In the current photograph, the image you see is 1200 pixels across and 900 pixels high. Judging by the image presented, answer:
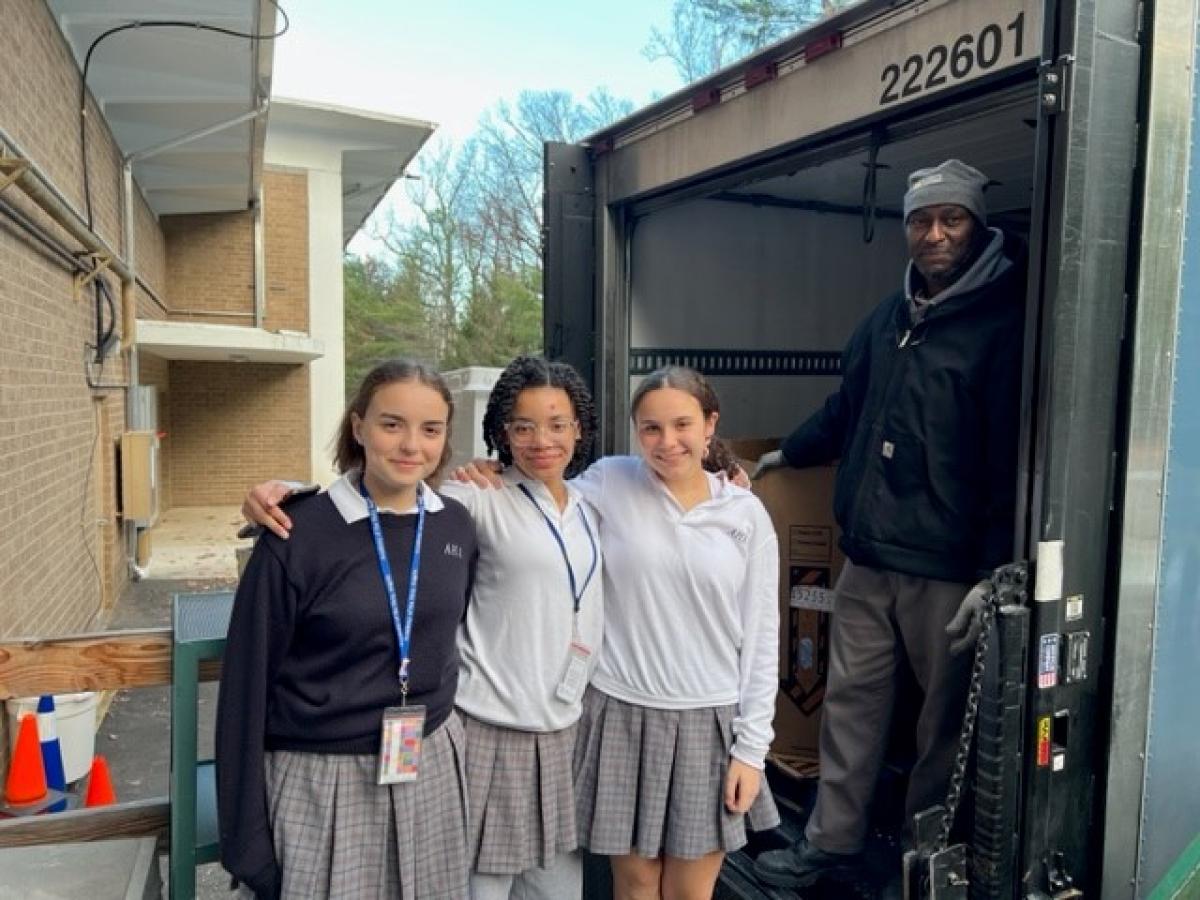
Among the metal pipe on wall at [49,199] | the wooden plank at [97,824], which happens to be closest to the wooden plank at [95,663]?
the wooden plank at [97,824]

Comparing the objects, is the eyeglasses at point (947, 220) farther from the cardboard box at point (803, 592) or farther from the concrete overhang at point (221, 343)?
the concrete overhang at point (221, 343)

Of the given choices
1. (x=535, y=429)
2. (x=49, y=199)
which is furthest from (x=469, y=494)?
(x=49, y=199)

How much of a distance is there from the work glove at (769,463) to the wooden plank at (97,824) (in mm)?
2051

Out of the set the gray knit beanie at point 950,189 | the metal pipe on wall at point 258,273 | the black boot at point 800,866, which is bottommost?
the black boot at point 800,866

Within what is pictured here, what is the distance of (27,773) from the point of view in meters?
3.56

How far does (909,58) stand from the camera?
2.28 meters

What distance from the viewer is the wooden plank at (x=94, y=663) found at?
1.87 meters

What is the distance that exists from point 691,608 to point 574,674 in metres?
0.28

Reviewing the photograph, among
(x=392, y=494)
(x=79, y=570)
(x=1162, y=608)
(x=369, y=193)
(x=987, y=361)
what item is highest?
(x=369, y=193)

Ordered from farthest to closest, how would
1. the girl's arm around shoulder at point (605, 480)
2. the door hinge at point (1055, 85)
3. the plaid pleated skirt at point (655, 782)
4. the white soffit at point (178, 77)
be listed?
the white soffit at point (178, 77) → the girl's arm around shoulder at point (605, 480) → the plaid pleated skirt at point (655, 782) → the door hinge at point (1055, 85)

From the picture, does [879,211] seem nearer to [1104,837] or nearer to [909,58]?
[909,58]

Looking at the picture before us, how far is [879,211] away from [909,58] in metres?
2.42

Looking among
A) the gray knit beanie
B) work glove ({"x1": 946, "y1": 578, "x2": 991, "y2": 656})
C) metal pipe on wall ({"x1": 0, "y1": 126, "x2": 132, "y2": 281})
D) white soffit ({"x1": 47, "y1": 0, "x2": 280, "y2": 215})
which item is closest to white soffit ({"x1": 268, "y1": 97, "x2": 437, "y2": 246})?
white soffit ({"x1": 47, "y1": 0, "x2": 280, "y2": 215})

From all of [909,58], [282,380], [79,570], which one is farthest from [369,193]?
[909,58]
